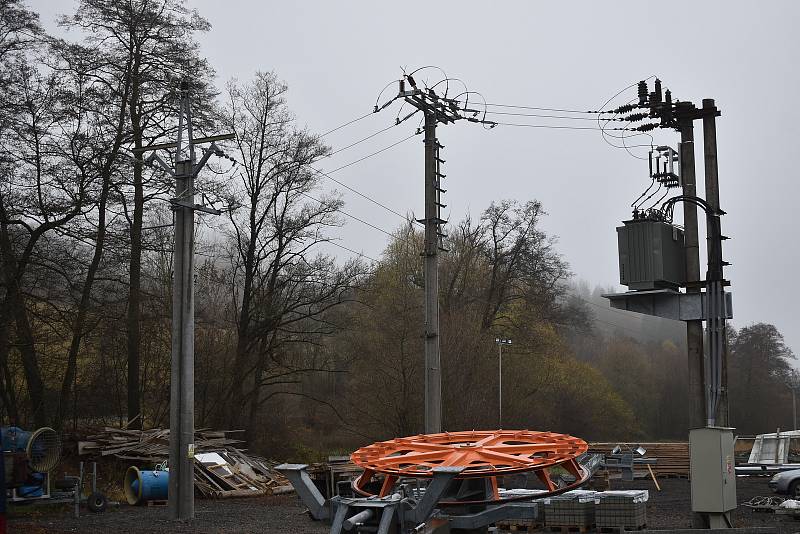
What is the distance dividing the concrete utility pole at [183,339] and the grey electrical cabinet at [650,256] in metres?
10.1

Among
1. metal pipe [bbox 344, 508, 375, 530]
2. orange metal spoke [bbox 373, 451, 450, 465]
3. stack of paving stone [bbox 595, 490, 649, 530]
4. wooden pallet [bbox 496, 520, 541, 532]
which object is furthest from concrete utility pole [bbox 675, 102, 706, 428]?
metal pipe [bbox 344, 508, 375, 530]

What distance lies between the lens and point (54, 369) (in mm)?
32094

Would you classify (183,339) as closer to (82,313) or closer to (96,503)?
(96,503)

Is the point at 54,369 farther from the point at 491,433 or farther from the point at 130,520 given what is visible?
the point at 491,433

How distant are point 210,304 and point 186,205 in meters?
21.0

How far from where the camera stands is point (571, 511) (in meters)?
18.4

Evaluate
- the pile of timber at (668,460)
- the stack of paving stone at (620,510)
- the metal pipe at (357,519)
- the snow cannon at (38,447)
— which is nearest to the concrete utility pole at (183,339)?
the snow cannon at (38,447)

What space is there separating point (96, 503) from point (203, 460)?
6382 millimetres

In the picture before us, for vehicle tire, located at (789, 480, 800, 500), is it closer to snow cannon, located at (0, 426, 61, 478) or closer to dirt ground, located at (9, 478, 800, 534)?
dirt ground, located at (9, 478, 800, 534)

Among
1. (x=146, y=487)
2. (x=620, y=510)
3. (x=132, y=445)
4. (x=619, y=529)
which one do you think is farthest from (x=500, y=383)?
(x=619, y=529)

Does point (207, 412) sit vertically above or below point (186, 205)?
below

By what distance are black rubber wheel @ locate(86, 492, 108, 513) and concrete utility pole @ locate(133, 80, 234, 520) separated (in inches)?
114

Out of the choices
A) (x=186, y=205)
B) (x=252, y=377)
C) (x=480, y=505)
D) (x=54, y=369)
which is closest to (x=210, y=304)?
(x=252, y=377)

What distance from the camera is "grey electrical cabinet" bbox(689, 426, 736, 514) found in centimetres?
1483
